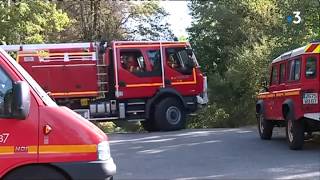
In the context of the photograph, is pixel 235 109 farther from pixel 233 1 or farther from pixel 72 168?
pixel 72 168

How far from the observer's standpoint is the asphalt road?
10.2 m

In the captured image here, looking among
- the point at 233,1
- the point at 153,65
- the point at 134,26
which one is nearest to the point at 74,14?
the point at 134,26

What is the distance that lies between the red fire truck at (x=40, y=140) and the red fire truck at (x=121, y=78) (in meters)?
14.0

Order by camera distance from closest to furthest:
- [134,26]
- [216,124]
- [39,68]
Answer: [39,68] < [216,124] < [134,26]

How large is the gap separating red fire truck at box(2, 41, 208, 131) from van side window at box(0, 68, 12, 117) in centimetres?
1393

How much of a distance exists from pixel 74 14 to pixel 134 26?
4.55 metres

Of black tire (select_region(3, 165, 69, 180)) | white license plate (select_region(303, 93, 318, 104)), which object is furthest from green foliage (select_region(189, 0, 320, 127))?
black tire (select_region(3, 165, 69, 180))

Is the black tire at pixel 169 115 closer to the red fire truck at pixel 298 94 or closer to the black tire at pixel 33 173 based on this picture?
the red fire truck at pixel 298 94

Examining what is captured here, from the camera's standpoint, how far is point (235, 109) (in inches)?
1168

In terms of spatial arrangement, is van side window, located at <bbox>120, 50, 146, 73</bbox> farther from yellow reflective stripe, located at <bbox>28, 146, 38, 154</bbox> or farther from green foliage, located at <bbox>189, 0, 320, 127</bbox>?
yellow reflective stripe, located at <bbox>28, 146, 38, 154</bbox>

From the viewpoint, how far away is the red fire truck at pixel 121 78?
20078 millimetres

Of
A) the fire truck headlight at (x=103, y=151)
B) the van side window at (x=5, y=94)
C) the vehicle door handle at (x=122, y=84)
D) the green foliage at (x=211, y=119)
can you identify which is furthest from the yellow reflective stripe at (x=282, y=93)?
the green foliage at (x=211, y=119)

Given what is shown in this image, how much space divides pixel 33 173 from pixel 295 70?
9322 mm

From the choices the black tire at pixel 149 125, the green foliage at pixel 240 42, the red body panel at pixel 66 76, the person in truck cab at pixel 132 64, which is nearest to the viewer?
the red body panel at pixel 66 76
